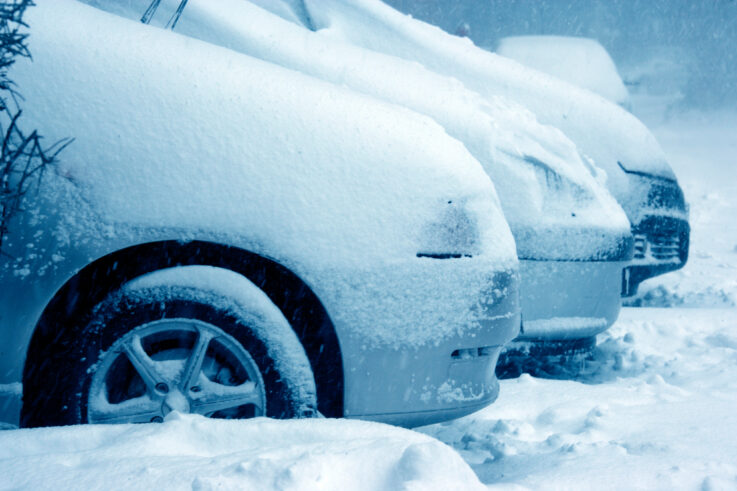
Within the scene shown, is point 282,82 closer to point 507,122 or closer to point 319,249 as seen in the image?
point 319,249

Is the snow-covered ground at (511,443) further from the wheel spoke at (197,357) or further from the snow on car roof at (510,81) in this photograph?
the snow on car roof at (510,81)

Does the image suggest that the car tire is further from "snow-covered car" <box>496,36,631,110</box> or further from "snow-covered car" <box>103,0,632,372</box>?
"snow-covered car" <box>496,36,631,110</box>

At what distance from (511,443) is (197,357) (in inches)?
49.6

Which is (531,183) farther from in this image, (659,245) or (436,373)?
(659,245)

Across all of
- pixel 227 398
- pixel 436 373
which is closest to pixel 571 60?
pixel 436 373

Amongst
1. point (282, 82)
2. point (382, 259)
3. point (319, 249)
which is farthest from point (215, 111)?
point (382, 259)

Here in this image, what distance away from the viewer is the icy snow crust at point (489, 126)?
2.51 m

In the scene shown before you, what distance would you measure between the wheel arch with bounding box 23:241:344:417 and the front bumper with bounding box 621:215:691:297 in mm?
1980

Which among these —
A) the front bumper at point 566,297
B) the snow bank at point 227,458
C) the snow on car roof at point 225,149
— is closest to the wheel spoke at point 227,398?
the snow bank at point 227,458

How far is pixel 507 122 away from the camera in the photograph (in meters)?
2.86

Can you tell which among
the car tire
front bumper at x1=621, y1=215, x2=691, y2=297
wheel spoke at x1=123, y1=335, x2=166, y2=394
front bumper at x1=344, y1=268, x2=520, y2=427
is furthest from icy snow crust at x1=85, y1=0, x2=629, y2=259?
wheel spoke at x1=123, y1=335, x2=166, y2=394

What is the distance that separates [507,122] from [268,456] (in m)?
2.00

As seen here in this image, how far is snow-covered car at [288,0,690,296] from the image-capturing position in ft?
10.9

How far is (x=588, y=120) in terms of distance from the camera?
3.49m
